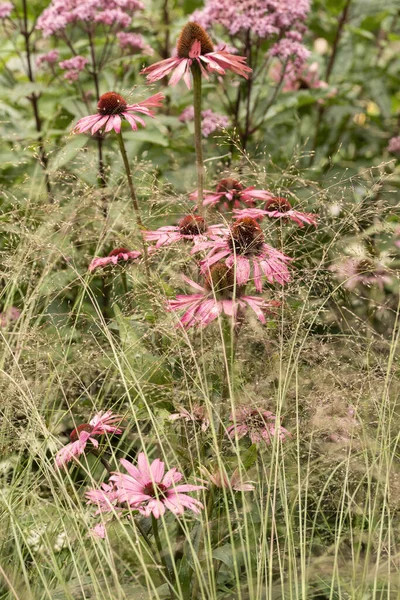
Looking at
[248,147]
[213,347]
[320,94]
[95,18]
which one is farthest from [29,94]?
[213,347]

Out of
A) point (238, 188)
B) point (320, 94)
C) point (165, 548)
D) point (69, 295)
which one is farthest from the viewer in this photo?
point (320, 94)

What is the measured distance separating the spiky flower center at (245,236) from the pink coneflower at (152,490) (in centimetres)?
37

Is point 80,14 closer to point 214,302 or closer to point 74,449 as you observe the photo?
point 214,302

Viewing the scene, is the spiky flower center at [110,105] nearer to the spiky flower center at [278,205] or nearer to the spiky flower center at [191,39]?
the spiky flower center at [191,39]

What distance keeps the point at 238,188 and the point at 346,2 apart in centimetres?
147

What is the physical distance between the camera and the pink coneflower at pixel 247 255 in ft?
4.02

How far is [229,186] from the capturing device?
1624 millimetres

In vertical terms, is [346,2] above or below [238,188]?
above

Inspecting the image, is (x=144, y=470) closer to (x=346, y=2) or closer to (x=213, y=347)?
(x=213, y=347)

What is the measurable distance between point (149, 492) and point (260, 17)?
1483 millimetres

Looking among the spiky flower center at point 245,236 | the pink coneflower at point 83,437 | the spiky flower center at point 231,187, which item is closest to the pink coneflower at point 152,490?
the pink coneflower at point 83,437

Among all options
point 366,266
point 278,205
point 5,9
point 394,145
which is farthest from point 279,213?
point 394,145

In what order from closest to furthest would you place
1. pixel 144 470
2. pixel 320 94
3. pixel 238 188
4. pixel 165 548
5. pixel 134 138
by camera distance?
1. pixel 144 470
2. pixel 165 548
3. pixel 238 188
4. pixel 134 138
5. pixel 320 94

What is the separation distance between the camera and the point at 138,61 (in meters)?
2.61
